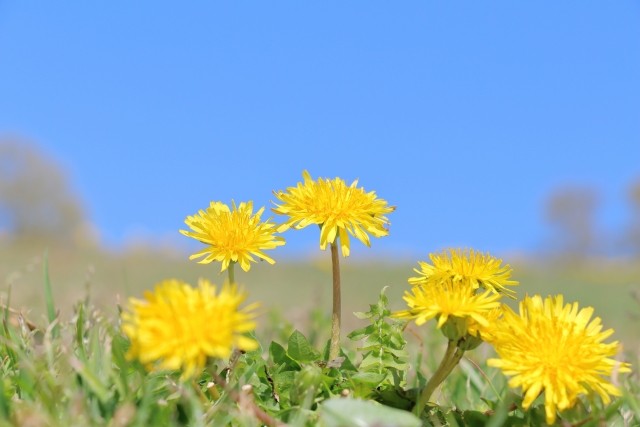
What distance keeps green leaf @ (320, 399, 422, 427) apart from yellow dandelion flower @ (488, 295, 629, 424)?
252 mm

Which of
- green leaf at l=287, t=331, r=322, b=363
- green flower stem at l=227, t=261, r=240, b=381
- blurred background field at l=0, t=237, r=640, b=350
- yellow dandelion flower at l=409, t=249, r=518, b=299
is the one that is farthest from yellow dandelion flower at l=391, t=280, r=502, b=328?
blurred background field at l=0, t=237, r=640, b=350

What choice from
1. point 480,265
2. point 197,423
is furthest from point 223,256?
point 480,265

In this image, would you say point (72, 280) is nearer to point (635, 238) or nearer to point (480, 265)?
point (480, 265)

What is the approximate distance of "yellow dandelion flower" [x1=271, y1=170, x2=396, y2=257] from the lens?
5.65 ft

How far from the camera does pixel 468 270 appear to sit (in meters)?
1.68

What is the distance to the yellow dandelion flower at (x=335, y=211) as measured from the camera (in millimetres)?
1723

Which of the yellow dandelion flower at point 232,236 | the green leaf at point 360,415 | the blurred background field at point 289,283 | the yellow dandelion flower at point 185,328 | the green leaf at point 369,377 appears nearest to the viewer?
the yellow dandelion flower at point 185,328

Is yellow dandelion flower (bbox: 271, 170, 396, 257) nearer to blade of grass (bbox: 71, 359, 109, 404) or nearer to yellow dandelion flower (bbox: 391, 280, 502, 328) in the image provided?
yellow dandelion flower (bbox: 391, 280, 502, 328)

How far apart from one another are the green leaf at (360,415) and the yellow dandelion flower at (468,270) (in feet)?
1.45

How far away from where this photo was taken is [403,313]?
1445 mm

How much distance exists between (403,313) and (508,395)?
13.5 inches

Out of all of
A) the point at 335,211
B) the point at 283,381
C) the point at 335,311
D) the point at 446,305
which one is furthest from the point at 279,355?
the point at 446,305

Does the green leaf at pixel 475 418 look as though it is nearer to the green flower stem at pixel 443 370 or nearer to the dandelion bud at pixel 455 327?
the green flower stem at pixel 443 370

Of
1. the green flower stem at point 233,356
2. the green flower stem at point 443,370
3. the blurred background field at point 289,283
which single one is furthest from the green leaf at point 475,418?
the blurred background field at point 289,283
